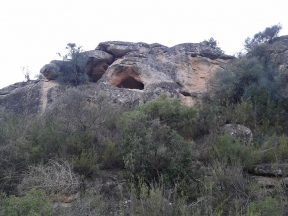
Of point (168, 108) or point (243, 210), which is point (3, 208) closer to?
point (243, 210)

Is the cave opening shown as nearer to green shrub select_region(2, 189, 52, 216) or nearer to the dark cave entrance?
Result: the dark cave entrance

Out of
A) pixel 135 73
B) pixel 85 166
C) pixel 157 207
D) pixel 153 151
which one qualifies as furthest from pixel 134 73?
pixel 157 207

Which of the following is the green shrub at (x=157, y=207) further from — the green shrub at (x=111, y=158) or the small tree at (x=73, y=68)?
the small tree at (x=73, y=68)

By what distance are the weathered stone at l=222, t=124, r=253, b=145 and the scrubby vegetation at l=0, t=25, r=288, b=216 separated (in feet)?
0.59

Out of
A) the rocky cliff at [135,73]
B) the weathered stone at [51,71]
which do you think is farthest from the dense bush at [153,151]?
the weathered stone at [51,71]

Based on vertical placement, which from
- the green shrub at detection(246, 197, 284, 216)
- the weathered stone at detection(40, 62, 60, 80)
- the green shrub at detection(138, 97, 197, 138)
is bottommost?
the green shrub at detection(246, 197, 284, 216)

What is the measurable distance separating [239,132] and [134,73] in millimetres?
6100

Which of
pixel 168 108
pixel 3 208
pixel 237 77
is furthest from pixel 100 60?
pixel 3 208

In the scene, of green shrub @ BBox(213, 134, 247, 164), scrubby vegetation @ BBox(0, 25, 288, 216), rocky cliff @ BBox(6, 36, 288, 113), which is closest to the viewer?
scrubby vegetation @ BBox(0, 25, 288, 216)

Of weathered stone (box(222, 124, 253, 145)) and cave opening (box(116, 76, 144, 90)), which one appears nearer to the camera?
weathered stone (box(222, 124, 253, 145))

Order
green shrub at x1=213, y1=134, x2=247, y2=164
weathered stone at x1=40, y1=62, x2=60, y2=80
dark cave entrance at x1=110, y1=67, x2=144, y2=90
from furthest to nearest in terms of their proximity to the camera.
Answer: weathered stone at x1=40, y1=62, x2=60, y2=80 → dark cave entrance at x1=110, y1=67, x2=144, y2=90 → green shrub at x1=213, y1=134, x2=247, y2=164

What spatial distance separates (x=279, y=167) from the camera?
30.7 ft

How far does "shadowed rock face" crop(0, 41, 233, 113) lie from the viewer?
15477mm

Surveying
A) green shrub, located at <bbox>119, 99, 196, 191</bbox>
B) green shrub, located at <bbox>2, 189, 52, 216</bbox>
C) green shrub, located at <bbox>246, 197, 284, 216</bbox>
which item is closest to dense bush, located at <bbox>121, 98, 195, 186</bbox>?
green shrub, located at <bbox>119, 99, 196, 191</bbox>
